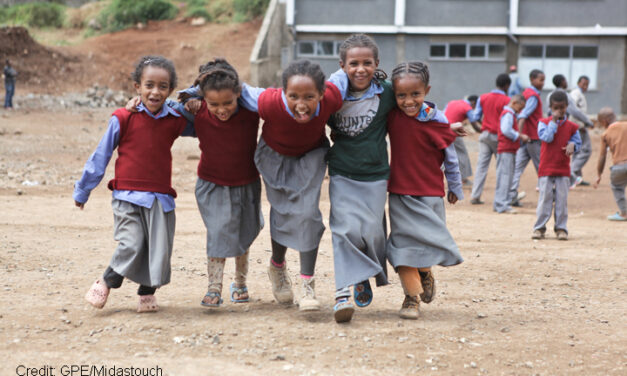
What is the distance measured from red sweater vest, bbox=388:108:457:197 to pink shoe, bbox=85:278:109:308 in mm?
1880

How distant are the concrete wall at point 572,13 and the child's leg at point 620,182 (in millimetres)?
14468

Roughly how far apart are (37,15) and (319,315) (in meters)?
34.5

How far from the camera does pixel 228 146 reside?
459cm

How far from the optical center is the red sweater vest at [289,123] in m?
4.27

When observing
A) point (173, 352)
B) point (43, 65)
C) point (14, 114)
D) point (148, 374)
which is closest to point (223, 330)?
point (173, 352)

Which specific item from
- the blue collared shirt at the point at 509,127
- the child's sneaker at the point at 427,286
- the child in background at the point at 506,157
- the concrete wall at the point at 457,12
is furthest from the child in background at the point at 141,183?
the concrete wall at the point at 457,12

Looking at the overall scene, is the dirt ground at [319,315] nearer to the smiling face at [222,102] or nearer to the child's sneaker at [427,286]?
the child's sneaker at [427,286]

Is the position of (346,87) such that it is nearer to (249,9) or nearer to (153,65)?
(153,65)

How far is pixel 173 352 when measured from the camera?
3.85 meters

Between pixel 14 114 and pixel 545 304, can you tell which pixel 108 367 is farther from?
pixel 14 114

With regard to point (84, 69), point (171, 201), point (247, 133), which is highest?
point (84, 69)

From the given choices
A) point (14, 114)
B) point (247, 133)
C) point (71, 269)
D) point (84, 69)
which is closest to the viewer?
point (247, 133)

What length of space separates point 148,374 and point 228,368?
39 cm

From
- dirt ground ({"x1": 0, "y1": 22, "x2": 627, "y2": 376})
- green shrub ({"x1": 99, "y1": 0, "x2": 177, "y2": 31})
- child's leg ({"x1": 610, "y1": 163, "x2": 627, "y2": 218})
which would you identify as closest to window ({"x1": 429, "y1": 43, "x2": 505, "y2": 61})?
child's leg ({"x1": 610, "y1": 163, "x2": 627, "y2": 218})
